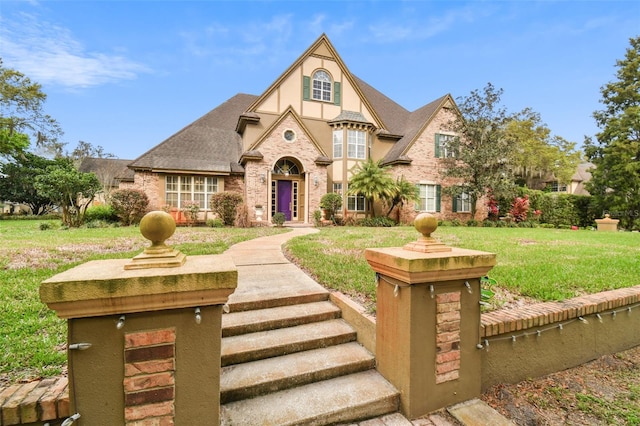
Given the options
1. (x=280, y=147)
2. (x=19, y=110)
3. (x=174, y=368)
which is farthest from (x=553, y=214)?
(x=19, y=110)

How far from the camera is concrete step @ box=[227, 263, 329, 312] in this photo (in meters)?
3.14

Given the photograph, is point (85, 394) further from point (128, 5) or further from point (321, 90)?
point (321, 90)

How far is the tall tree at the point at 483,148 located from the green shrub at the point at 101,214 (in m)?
18.4

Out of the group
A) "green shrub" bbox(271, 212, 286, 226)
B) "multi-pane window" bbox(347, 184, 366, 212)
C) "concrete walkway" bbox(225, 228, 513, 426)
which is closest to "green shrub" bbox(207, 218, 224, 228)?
"green shrub" bbox(271, 212, 286, 226)

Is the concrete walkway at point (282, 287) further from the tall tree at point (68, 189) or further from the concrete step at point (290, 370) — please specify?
the tall tree at point (68, 189)

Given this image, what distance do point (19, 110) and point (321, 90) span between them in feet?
85.1

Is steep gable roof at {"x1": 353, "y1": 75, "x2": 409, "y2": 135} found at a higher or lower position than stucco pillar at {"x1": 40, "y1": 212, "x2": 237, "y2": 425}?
higher

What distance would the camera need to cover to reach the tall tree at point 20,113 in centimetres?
2134

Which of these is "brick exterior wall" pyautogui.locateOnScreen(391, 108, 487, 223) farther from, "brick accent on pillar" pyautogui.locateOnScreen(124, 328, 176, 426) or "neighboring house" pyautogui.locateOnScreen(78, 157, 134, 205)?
"neighboring house" pyautogui.locateOnScreen(78, 157, 134, 205)

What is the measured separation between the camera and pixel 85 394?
1428 mm

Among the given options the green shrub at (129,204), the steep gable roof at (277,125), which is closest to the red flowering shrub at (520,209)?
the steep gable roof at (277,125)

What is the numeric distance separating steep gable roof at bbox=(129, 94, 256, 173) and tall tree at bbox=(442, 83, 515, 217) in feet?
42.9

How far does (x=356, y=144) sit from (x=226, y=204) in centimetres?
854

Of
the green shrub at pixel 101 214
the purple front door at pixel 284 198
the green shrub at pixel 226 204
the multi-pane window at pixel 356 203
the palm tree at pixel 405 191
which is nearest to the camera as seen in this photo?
the green shrub at pixel 101 214
